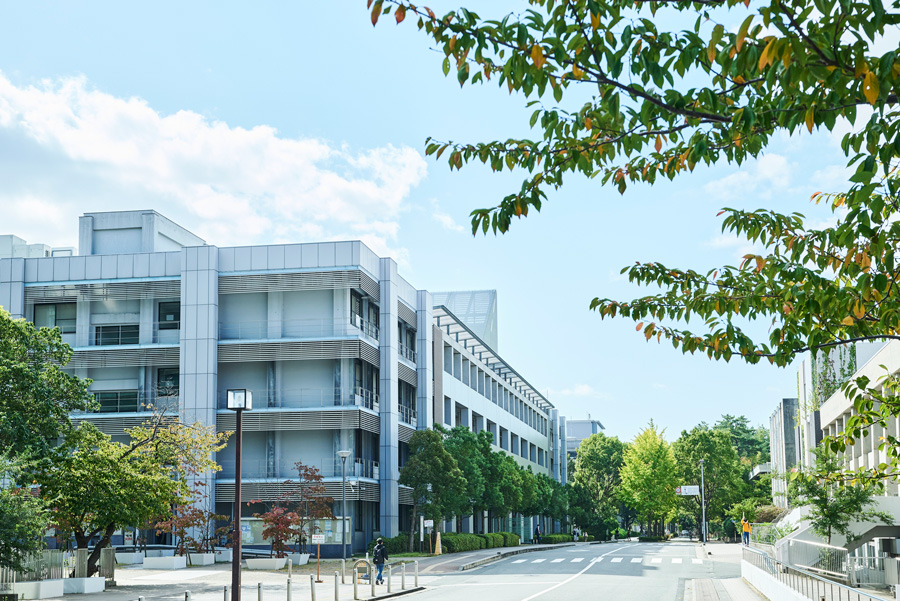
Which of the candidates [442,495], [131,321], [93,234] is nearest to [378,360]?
[442,495]

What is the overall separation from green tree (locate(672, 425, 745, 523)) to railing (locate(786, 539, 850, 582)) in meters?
61.0

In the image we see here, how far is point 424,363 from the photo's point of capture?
62.5m

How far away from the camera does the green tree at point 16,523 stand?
2423 cm

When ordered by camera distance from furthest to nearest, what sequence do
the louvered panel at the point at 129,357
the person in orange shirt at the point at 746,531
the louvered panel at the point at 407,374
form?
the louvered panel at the point at 407,374 → the person in orange shirt at the point at 746,531 → the louvered panel at the point at 129,357

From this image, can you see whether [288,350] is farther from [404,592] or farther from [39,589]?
[39,589]

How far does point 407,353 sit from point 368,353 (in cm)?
753

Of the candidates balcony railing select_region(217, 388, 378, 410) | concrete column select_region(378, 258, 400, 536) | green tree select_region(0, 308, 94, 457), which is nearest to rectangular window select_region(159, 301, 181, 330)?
balcony railing select_region(217, 388, 378, 410)

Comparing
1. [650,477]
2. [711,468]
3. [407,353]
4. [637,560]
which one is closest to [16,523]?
[637,560]

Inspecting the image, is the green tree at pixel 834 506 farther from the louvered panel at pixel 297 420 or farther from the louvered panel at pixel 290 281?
the louvered panel at pixel 290 281

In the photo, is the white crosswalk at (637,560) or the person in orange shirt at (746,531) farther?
the person in orange shirt at (746,531)

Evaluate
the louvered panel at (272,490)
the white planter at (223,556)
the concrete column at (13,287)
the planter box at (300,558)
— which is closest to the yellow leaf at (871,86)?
the planter box at (300,558)


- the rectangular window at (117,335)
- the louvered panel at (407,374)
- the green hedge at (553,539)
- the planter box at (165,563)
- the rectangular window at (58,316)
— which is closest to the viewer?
the planter box at (165,563)

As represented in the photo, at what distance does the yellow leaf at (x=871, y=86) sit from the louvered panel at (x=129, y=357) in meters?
52.4

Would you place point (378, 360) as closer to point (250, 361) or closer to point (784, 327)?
point (250, 361)
